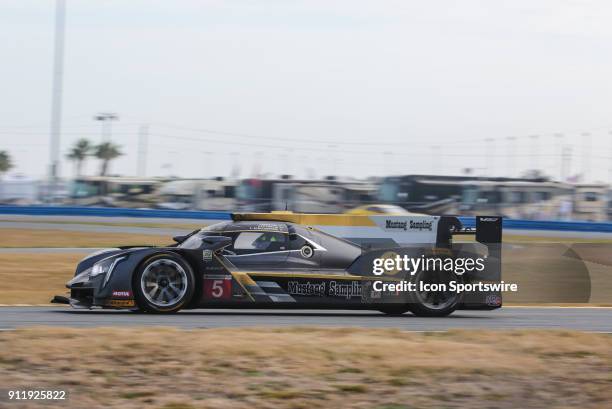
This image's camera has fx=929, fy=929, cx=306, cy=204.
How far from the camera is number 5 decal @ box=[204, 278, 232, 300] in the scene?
35.2 feet

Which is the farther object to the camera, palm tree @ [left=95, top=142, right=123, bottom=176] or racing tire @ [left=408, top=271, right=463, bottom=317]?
palm tree @ [left=95, top=142, right=123, bottom=176]

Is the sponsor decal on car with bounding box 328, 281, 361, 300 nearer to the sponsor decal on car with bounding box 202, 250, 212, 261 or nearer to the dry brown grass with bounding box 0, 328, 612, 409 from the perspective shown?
the sponsor decal on car with bounding box 202, 250, 212, 261

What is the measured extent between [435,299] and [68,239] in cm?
1891

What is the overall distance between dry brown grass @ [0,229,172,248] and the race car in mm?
14828

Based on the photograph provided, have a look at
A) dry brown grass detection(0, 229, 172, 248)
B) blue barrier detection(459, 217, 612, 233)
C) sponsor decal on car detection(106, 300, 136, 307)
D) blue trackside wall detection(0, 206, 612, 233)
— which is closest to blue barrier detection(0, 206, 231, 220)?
blue trackside wall detection(0, 206, 612, 233)

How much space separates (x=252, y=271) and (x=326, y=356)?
10.7 ft

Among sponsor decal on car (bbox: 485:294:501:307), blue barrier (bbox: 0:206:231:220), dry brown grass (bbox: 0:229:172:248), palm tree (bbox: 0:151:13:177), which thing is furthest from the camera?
palm tree (bbox: 0:151:13:177)

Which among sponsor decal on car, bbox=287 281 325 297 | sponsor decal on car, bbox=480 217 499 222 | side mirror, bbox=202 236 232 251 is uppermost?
sponsor decal on car, bbox=480 217 499 222

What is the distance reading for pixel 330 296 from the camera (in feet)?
35.8

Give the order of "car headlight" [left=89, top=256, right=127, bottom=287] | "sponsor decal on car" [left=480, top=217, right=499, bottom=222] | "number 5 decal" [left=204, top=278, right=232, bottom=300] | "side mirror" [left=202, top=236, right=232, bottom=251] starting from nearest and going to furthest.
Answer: "car headlight" [left=89, top=256, right=127, bottom=287] → "number 5 decal" [left=204, top=278, right=232, bottom=300] → "side mirror" [left=202, top=236, right=232, bottom=251] → "sponsor decal on car" [left=480, top=217, right=499, bottom=222]

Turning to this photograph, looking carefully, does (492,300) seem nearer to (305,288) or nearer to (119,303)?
(305,288)

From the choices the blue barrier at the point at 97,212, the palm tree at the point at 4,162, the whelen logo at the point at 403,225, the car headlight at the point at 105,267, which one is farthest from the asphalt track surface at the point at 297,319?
the palm tree at the point at 4,162

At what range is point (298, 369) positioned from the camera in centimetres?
726

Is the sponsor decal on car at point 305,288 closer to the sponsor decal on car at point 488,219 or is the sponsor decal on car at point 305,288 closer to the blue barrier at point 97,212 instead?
the sponsor decal on car at point 488,219
